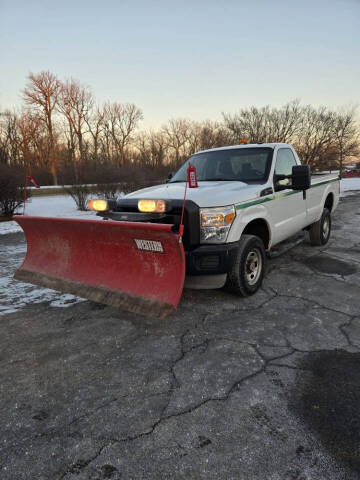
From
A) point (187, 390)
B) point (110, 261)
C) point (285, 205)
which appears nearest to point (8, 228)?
point (110, 261)

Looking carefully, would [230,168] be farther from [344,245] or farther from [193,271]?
[344,245]

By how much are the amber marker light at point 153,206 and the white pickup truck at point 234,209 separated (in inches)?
2.5

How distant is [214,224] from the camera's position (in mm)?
3305

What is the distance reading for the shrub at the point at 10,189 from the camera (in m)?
10.8

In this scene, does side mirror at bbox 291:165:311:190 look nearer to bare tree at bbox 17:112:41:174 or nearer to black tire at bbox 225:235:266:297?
black tire at bbox 225:235:266:297

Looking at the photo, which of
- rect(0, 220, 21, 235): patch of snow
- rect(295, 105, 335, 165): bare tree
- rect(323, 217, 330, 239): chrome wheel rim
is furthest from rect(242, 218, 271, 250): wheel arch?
rect(295, 105, 335, 165): bare tree

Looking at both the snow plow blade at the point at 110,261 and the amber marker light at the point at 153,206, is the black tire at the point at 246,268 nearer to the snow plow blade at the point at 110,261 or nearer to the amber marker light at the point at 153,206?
the snow plow blade at the point at 110,261

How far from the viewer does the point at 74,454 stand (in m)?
1.80

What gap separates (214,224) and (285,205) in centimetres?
180

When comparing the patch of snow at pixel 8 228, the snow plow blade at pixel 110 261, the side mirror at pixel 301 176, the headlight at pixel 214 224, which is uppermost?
the side mirror at pixel 301 176

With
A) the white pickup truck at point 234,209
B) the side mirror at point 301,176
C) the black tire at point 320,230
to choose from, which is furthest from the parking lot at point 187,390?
the black tire at point 320,230

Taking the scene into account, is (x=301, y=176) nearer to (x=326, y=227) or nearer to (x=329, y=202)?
(x=326, y=227)

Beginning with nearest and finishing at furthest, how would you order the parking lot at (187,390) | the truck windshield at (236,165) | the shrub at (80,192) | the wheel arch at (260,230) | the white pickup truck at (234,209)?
the parking lot at (187,390)
the white pickup truck at (234,209)
the wheel arch at (260,230)
the truck windshield at (236,165)
the shrub at (80,192)

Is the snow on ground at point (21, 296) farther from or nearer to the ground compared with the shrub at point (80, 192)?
nearer to the ground
